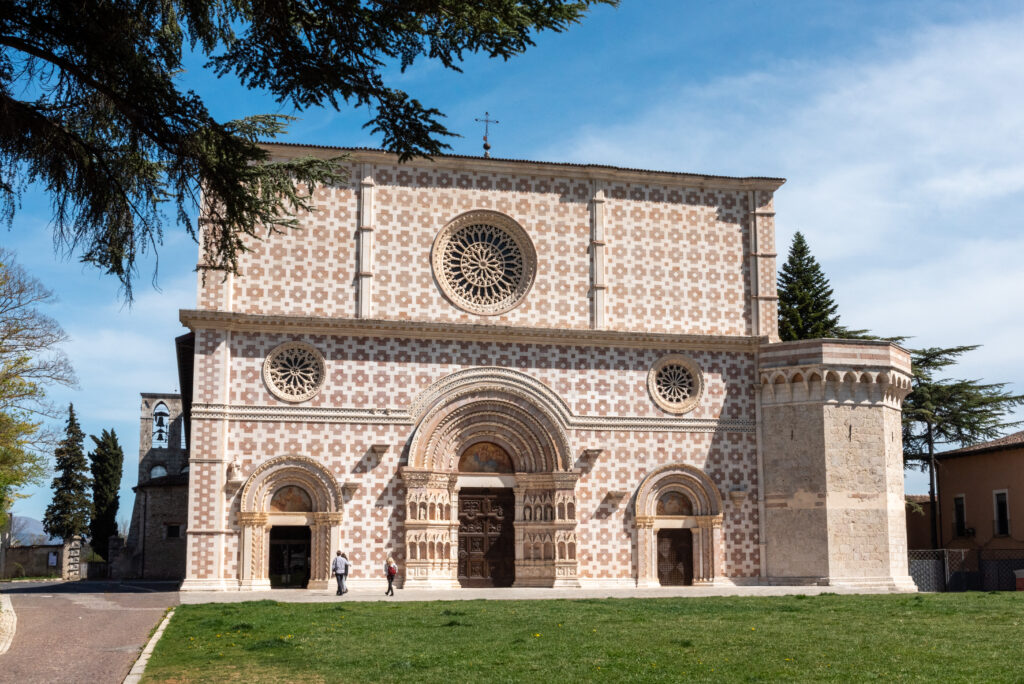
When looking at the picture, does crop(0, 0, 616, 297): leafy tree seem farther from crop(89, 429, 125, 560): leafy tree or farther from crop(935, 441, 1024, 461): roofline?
crop(89, 429, 125, 560): leafy tree

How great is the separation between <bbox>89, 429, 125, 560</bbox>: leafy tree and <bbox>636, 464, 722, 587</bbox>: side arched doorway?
32.9m

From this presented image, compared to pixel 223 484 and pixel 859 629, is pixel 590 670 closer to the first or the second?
pixel 859 629

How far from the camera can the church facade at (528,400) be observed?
29375 millimetres

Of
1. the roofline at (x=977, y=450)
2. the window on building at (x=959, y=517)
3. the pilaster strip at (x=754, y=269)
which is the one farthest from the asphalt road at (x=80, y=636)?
the window on building at (x=959, y=517)

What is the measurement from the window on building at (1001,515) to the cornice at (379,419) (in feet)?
41.3

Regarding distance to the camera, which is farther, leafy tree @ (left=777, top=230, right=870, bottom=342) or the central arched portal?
leafy tree @ (left=777, top=230, right=870, bottom=342)

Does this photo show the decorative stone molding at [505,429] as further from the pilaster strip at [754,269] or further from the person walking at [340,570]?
the pilaster strip at [754,269]

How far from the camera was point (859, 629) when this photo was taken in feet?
55.5

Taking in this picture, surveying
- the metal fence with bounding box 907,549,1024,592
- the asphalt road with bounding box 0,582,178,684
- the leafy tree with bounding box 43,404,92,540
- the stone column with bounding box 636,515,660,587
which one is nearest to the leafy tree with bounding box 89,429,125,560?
the leafy tree with bounding box 43,404,92,540

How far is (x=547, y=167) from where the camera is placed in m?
32.0

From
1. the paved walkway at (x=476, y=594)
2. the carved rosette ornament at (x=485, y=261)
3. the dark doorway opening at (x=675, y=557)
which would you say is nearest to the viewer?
the paved walkway at (x=476, y=594)

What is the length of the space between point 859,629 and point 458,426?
1555 centimetres

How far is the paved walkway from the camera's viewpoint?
25750 millimetres

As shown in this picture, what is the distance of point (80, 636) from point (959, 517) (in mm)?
33960
